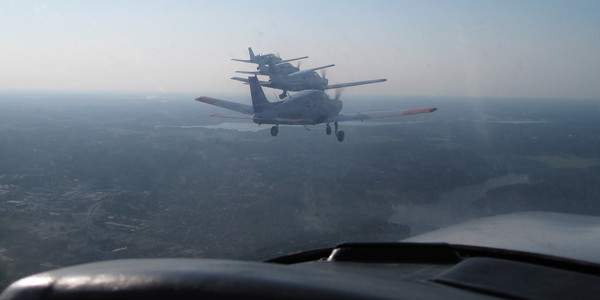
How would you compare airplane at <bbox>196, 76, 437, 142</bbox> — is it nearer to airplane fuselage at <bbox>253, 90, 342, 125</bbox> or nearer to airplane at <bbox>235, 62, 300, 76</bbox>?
airplane fuselage at <bbox>253, 90, 342, 125</bbox>

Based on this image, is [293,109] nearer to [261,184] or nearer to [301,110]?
[301,110]

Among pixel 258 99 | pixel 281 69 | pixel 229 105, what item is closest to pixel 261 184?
pixel 281 69

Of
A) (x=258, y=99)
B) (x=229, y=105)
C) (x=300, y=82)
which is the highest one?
(x=300, y=82)

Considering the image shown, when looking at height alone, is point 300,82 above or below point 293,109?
above

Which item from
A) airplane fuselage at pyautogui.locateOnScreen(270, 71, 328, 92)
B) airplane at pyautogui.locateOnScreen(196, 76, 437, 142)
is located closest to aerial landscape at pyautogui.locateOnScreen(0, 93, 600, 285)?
airplane at pyautogui.locateOnScreen(196, 76, 437, 142)

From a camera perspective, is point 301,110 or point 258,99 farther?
point 301,110

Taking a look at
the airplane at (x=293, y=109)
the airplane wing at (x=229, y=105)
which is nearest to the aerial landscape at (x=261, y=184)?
the airplane wing at (x=229, y=105)

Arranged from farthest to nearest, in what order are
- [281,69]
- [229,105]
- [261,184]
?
[261,184], [281,69], [229,105]
